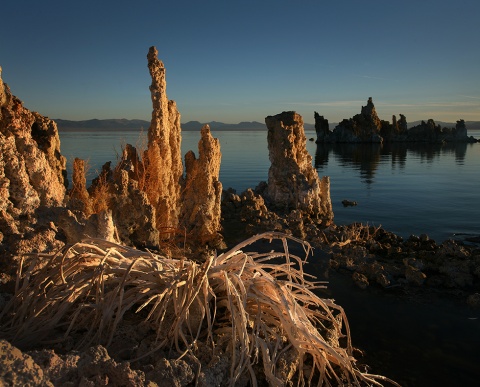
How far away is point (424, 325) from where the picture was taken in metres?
7.36

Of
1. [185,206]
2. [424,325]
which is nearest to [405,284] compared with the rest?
[424,325]

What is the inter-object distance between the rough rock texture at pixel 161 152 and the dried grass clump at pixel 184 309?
700cm

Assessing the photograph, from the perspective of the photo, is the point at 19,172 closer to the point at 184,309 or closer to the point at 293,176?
the point at 184,309

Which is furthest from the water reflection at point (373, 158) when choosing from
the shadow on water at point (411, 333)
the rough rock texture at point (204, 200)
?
the shadow on water at point (411, 333)

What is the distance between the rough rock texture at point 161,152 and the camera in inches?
396

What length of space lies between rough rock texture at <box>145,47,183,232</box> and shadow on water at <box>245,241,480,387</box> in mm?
4075

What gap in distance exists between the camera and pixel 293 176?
1703 cm

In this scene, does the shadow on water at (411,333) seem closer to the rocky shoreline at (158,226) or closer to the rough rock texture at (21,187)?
the rocky shoreline at (158,226)

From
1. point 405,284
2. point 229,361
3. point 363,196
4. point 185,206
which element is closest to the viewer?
point 229,361

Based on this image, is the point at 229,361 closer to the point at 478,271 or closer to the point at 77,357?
the point at 77,357

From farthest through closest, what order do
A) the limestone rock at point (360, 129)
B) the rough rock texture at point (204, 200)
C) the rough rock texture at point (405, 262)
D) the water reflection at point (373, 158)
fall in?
the limestone rock at point (360, 129) → the water reflection at point (373, 158) → the rough rock texture at point (204, 200) → the rough rock texture at point (405, 262)

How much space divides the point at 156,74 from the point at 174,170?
283 cm

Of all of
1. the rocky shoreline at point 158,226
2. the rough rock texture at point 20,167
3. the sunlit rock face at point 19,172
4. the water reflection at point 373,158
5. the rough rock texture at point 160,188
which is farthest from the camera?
the water reflection at point 373,158

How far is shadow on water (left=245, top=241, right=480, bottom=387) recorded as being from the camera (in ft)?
18.4
